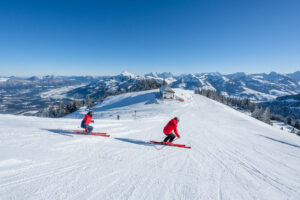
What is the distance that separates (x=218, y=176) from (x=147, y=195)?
2973 millimetres

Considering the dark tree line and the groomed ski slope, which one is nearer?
the groomed ski slope

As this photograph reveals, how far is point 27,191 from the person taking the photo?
10.7ft

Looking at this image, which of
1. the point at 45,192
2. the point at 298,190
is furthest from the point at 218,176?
the point at 45,192

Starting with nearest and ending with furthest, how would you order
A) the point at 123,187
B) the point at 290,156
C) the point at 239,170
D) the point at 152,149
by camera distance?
the point at 123,187
the point at 239,170
the point at 152,149
the point at 290,156

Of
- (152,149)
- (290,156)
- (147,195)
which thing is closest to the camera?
(147,195)

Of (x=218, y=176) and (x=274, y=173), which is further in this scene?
(x=274, y=173)

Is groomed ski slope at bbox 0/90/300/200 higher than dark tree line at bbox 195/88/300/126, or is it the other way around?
groomed ski slope at bbox 0/90/300/200

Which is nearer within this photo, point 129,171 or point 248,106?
point 129,171

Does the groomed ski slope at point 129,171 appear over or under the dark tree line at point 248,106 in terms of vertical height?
over

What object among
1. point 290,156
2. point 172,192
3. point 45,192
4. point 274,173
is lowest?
point 290,156

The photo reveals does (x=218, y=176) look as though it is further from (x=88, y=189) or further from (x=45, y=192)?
(x=45, y=192)

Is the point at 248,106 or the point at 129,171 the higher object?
the point at 129,171

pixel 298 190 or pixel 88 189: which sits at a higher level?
pixel 88 189

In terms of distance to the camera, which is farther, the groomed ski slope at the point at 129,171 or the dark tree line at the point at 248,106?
the dark tree line at the point at 248,106
